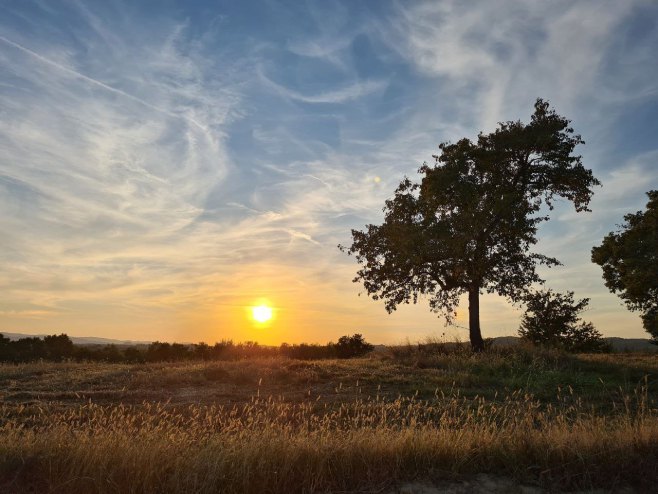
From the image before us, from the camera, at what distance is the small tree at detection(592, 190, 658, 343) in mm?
33969

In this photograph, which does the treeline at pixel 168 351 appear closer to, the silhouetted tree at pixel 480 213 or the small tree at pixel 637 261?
the silhouetted tree at pixel 480 213

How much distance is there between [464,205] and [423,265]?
3814mm

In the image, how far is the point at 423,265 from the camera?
96.8 ft

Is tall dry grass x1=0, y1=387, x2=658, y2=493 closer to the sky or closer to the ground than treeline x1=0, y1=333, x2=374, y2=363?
closer to the ground

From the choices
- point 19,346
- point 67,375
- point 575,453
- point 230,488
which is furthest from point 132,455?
point 19,346

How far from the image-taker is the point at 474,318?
28891mm

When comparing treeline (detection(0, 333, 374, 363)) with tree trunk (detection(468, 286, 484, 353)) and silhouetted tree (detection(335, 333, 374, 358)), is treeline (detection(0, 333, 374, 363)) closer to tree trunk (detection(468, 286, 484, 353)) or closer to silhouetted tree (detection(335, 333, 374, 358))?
silhouetted tree (detection(335, 333, 374, 358))

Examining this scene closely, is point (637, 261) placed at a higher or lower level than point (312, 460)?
higher

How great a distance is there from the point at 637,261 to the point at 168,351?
28792 mm

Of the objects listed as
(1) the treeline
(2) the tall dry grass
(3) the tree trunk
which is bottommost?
(2) the tall dry grass

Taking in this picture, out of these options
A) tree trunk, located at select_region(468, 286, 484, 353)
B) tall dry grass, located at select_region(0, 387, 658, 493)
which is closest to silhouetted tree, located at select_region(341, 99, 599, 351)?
tree trunk, located at select_region(468, 286, 484, 353)

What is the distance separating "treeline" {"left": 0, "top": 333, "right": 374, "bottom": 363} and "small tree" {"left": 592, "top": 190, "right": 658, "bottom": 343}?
16.7 metres

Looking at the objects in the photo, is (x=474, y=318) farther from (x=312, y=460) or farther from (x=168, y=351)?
(x=312, y=460)

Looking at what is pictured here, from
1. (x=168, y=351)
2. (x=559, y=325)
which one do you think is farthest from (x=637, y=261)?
(x=168, y=351)
